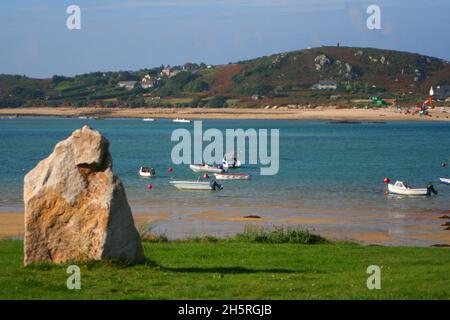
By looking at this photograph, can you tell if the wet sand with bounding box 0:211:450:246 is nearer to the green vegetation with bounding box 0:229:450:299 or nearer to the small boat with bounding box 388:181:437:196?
the small boat with bounding box 388:181:437:196

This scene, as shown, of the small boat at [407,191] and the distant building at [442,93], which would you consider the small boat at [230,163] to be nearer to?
the small boat at [407,191]

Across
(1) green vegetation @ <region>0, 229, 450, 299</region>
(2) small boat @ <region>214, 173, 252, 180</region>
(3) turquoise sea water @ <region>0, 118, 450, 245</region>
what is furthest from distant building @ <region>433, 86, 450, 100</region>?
(1) green vegetation @ <region>0, 229, 450, 299</region>

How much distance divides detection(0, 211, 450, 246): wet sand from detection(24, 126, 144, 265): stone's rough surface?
1358cm

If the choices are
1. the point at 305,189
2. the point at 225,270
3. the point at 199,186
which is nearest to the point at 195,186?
the point at 199,186

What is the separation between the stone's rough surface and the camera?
1440 centimetres

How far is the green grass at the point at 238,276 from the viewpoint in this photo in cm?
1257

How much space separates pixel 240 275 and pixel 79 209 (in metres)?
2.81

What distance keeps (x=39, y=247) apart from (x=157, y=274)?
6.57ft

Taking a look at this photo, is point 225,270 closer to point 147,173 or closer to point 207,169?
point 147,173

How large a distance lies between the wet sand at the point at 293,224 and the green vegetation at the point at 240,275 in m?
10.2

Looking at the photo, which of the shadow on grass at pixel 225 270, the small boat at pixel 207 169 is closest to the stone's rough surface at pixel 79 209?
the shadow on grass at pixel 225 270

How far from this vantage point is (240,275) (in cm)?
1481
